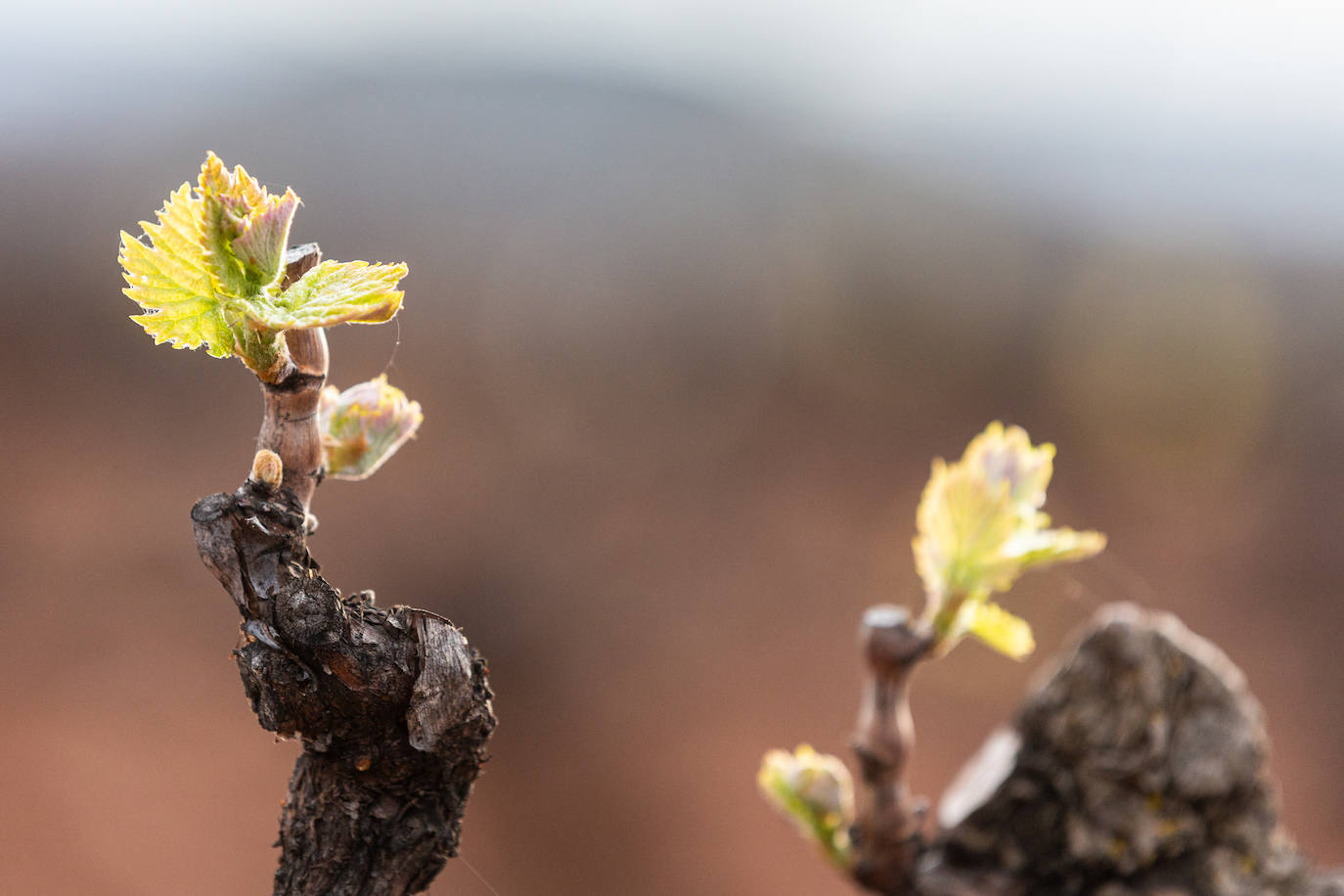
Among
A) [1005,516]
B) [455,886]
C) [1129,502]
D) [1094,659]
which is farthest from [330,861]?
[1129,502]

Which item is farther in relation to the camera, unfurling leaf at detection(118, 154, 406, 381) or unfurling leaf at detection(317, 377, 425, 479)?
unfurling leaf at detection(317, 377, 425, 479)

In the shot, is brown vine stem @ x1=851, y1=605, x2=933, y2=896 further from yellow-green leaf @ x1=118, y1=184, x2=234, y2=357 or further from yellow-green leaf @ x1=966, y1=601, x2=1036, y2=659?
yellow-green leaf @ x1=118, y1=184, x2=234, y2=357

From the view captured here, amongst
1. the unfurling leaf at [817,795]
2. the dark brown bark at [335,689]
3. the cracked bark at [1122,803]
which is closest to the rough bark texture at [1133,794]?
the cracked bark at [1122,803]

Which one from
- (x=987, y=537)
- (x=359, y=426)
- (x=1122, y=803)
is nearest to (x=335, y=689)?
(x=359, y=426)

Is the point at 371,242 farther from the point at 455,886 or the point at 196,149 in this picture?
the point at 455,886

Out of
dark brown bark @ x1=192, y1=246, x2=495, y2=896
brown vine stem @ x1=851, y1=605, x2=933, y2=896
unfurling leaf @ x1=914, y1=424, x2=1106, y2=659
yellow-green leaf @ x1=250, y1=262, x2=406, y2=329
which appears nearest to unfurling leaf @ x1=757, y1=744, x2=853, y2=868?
brown vine stem @ x1=851, y1=605, x2=933, y2=896

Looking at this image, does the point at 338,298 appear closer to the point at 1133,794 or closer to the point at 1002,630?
the point at 1002,630

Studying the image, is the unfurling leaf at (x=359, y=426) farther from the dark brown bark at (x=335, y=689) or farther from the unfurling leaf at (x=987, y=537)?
the unfurling leaf at (x=987, y=537)
